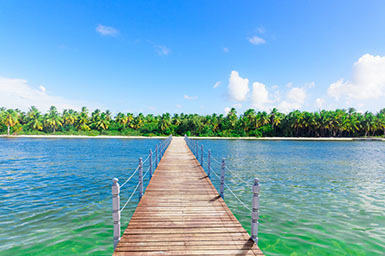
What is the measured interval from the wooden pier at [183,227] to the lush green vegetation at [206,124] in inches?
2406

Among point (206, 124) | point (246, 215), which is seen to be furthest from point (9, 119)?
point (246, 215)

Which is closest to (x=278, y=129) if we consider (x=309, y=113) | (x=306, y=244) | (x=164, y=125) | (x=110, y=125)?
(x=309, y=113)

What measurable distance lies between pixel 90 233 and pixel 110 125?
77.6 m

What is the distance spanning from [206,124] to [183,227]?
68.5 m

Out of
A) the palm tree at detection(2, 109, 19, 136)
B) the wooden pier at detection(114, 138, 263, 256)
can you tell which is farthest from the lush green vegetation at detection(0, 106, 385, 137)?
the wooden pier at detection(114, 138, 263, 256)

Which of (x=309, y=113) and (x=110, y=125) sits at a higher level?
(x=309, y=113)

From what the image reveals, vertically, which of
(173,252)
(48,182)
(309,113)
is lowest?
(48,182)

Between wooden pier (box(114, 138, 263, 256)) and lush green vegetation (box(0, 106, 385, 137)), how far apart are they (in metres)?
61.1

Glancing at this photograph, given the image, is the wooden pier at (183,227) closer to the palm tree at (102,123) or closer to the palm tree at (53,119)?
the palm tree at (102,123)

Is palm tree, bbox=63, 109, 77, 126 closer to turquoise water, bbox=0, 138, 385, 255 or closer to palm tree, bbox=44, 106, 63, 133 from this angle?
palm tree, bbox=44, 106, 63, 133

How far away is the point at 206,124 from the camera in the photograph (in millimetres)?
73062

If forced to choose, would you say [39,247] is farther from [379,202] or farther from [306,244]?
[379,202]

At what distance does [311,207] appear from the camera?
857 cm

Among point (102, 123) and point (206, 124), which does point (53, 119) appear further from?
point (206, 124)
